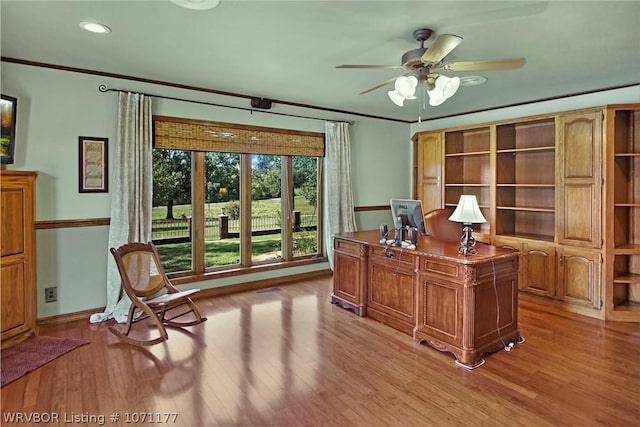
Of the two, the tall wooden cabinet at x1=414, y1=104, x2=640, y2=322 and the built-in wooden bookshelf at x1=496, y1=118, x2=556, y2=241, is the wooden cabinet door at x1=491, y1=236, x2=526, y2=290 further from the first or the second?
the built-in wooden bookshelf at x1=496, y1=118, x2=556, y2=241

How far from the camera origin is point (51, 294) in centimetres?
370

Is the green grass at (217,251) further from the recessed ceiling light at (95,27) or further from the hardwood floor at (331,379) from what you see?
the recessed ceiling light at (95,27)

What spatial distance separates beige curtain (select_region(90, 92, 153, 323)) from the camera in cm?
390

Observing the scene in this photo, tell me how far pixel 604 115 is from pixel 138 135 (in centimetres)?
490

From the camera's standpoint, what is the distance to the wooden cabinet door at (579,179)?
13.0 ft

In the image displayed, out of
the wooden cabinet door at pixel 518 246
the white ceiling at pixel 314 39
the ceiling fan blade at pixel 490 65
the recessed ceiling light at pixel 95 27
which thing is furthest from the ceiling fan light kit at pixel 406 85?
the wooden cabinet door at pixel 518 246

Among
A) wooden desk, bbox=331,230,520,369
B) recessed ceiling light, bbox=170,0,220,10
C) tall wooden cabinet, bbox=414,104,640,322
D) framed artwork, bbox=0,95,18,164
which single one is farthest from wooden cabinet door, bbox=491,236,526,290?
framed artwork, bbox=0,95,18,164

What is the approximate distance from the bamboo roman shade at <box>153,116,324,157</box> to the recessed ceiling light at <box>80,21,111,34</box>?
1.43 m

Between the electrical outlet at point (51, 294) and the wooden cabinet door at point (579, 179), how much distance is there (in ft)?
17.8

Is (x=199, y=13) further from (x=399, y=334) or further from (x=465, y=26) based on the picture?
(x=399, y=334)

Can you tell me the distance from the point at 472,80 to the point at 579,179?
161 centimetres

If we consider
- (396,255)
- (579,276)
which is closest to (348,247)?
(396,255)

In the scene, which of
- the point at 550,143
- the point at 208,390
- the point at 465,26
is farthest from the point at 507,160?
the point at 208,390

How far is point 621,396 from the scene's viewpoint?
2.44 m
